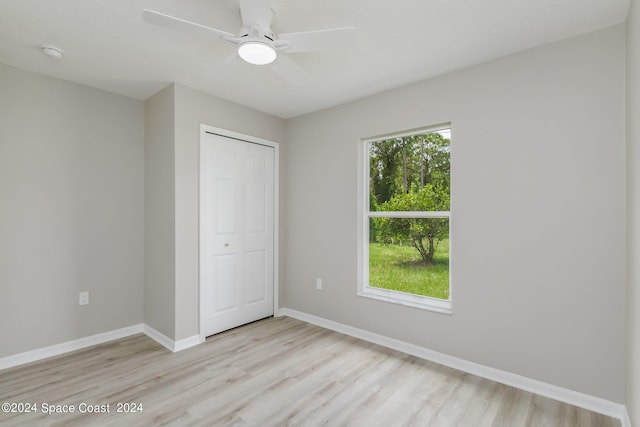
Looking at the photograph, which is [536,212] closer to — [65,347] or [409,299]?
[409,299]

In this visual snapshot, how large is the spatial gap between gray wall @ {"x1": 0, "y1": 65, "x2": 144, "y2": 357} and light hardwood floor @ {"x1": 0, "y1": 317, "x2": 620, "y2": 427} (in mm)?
378

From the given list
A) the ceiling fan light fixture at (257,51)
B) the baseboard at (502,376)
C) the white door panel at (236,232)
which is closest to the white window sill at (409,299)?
the baseboard at (502,376)

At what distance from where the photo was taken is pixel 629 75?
1.82 metres

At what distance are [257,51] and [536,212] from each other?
7.06 ft

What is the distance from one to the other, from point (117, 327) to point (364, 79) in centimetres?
339

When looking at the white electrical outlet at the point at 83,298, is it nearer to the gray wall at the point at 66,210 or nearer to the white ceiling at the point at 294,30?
the gray wall at the point at 66,210

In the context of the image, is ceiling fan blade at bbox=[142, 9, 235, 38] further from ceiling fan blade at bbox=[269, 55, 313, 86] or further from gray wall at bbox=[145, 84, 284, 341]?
gray wall at bbox=[145, 84, 284, 341]

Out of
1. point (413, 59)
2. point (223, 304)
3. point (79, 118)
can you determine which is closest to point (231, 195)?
point (223, 304)

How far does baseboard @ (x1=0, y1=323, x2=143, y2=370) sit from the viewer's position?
2.55m

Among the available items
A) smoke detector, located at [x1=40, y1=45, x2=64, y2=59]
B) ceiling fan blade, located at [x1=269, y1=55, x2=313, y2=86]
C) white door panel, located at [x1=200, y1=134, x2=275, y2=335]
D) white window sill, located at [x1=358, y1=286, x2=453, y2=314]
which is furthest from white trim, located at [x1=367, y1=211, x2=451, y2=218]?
smoke detector, located at [x1=40, y1=45, x2=64, y2=59]

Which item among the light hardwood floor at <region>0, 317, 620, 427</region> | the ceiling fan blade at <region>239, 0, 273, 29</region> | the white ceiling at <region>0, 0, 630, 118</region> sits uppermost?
the white ceiling at <region>0, 0, 630, 118</region>

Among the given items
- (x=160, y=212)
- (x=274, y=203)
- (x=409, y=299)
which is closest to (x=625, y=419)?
(x=409, y=299)

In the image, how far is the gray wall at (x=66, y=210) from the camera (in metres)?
2.57

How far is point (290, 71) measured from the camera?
8.73 ft
